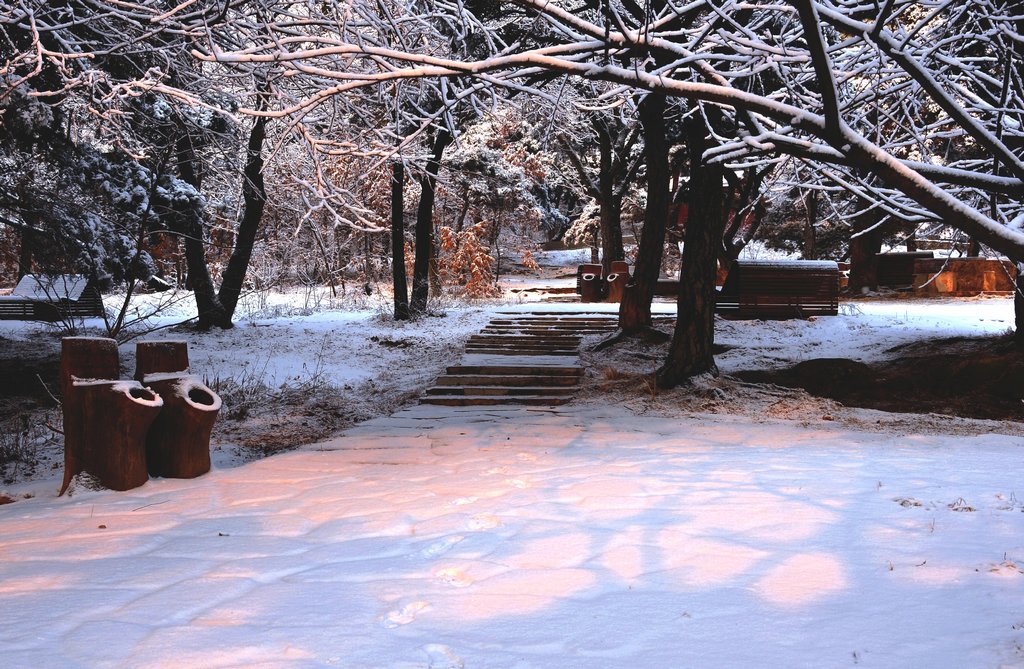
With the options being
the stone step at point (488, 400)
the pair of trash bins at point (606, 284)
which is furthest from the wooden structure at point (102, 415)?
the pair of trash bins at point (606, 284)

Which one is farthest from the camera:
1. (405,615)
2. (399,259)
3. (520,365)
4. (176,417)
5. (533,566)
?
(399,259)

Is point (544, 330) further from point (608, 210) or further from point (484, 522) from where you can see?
point (484, 522)

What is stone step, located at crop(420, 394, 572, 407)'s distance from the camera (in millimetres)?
9109

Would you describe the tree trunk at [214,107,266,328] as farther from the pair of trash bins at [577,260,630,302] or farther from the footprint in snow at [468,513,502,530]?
the footprint in snow at [468,513,502,530]

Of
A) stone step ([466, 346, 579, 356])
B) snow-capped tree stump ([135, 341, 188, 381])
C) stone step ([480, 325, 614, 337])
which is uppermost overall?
snow-capped tree stump ([135, 341, 188, 381])

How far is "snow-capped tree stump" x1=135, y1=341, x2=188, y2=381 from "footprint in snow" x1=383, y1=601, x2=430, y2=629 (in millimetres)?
2924

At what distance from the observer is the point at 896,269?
21.8 meters

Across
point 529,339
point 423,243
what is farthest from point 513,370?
point 423,243

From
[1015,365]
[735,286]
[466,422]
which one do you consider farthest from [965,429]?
[735,286]

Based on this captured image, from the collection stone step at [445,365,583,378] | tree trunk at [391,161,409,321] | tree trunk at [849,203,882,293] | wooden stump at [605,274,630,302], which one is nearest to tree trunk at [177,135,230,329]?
tree trunk at [391,161,409,321]

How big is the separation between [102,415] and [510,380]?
623cm

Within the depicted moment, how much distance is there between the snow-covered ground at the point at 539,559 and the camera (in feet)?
8.53

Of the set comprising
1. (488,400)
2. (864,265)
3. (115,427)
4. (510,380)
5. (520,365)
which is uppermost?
(864,265)

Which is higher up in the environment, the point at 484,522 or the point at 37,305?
the point at 37,305
